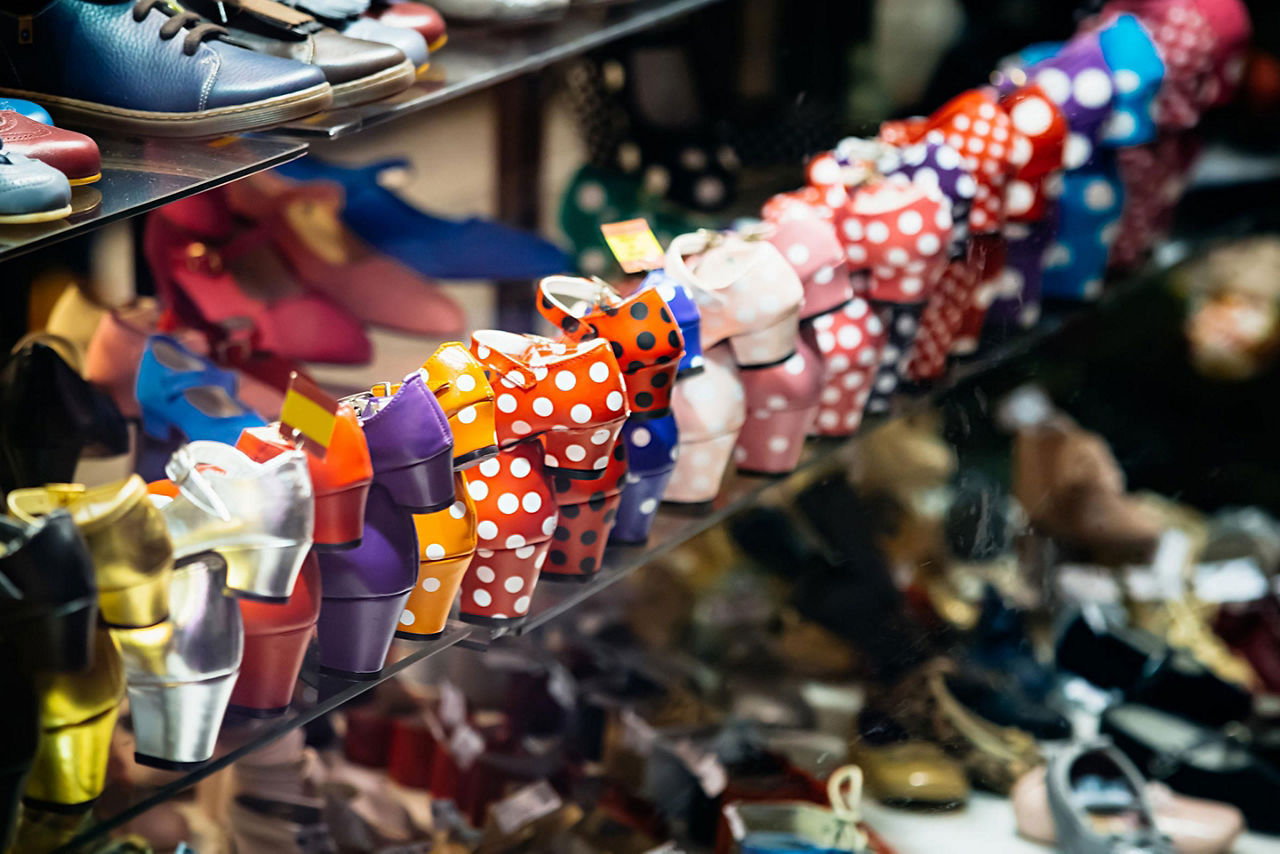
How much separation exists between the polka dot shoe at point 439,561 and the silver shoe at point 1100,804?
940mm

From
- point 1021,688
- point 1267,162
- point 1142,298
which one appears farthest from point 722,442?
point 1267,162

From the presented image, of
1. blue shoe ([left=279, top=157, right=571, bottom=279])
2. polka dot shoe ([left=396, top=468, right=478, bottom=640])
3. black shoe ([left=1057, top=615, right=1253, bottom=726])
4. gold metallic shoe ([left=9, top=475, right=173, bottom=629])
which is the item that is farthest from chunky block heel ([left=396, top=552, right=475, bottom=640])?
black shoe ([left=1057, top=615, right=1253, bottom=726])

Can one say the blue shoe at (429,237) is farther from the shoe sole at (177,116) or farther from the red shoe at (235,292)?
the shoe sole at (177,116)

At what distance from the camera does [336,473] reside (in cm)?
85

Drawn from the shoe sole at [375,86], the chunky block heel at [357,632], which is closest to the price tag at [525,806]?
the chunky block heel at [357,632]

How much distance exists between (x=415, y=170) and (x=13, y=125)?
3.19 feet

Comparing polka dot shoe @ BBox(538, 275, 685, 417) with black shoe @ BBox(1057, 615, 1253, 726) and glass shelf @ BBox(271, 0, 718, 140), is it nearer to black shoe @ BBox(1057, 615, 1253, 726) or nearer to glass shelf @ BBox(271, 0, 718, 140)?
glass shelf @ BBox(271, 0, 718, 140)

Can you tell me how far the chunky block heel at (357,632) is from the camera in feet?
3.05

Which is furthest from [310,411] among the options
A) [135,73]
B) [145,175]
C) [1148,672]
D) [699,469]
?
[1148,672]

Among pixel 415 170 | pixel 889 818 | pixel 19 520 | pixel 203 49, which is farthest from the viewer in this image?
pixel 415 170

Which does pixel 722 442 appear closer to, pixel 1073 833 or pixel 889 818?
pixel 889 818

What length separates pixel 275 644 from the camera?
0.89m

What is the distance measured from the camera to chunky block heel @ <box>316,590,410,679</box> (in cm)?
93

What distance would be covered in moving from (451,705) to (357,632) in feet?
2.19
